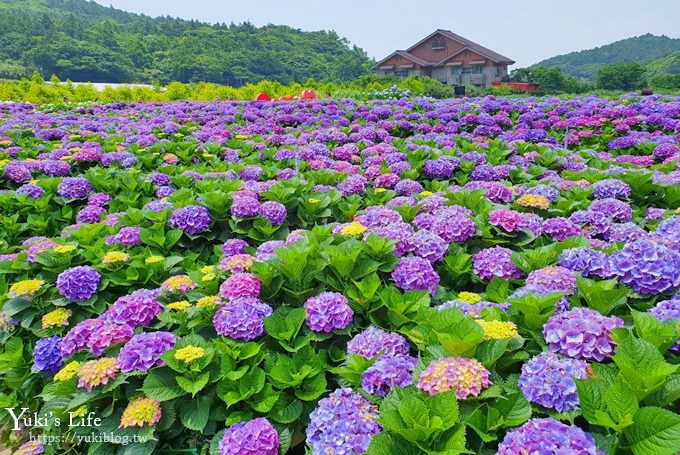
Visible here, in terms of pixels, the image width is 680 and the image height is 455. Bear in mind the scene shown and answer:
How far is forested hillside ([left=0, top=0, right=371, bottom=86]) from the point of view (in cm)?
7175

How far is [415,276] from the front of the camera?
102 inches

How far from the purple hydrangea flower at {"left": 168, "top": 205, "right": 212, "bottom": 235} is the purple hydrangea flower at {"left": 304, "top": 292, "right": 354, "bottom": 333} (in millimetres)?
1694

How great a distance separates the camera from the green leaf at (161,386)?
2.09 meters

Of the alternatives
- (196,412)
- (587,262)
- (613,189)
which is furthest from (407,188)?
(196,412)

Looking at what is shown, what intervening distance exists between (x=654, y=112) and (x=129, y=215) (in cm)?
919

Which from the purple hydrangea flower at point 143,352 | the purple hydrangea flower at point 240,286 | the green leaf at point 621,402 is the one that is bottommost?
the purple hydrangea flower at point 143,352

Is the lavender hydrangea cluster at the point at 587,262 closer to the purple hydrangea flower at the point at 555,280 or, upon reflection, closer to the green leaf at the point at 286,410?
the purple hydrangea flower at the point at 555,280

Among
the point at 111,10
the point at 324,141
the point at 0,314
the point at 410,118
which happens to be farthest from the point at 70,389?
the point at 111,10

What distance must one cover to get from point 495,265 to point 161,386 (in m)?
1.84

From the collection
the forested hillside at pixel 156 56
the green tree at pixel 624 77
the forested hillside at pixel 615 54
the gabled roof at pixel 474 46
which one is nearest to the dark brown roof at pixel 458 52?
the gabled roof at pixel 474 46

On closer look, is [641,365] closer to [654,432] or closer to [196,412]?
[654,432]

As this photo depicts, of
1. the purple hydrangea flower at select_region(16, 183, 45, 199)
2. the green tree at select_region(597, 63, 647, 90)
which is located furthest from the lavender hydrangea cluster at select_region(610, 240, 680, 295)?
the green tree at select_region(597, 63, 647, 90)

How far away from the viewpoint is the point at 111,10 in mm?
142000

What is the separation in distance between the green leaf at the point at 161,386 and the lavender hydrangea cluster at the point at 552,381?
1454 mm
